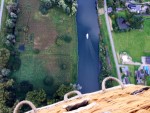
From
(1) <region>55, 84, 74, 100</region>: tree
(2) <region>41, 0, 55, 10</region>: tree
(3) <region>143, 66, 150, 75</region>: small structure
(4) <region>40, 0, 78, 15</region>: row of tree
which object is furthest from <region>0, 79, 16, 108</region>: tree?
(3) <region>143, 66, 150, 75</region>: small structure

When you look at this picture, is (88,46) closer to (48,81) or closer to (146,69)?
(48,81)

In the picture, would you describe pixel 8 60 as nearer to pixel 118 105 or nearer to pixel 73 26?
pixel 73 26

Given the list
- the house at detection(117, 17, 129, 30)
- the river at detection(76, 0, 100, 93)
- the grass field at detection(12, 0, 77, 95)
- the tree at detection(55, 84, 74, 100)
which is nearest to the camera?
the tree at detection(55, 84, 74, 100)

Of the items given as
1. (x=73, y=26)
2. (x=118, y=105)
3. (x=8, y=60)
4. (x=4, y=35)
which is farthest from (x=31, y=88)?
(x=118, y=105)

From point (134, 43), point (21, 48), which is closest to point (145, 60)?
point (134, 43)

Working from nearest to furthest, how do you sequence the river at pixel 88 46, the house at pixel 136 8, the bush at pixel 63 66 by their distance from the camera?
the bush at pixel 63 66 → the river at pixel 88 46 → the house at pixel 136 8

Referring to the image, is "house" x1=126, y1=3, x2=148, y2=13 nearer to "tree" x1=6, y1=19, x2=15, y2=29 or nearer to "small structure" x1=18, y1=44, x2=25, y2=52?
"small structure" x1=18, y1=44, x2=25, y2=52

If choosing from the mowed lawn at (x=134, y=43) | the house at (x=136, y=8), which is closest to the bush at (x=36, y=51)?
the mowed lawn at (x=134, y=43)

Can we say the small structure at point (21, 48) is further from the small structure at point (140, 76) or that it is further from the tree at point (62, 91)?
the small structure at point (140, 76)
